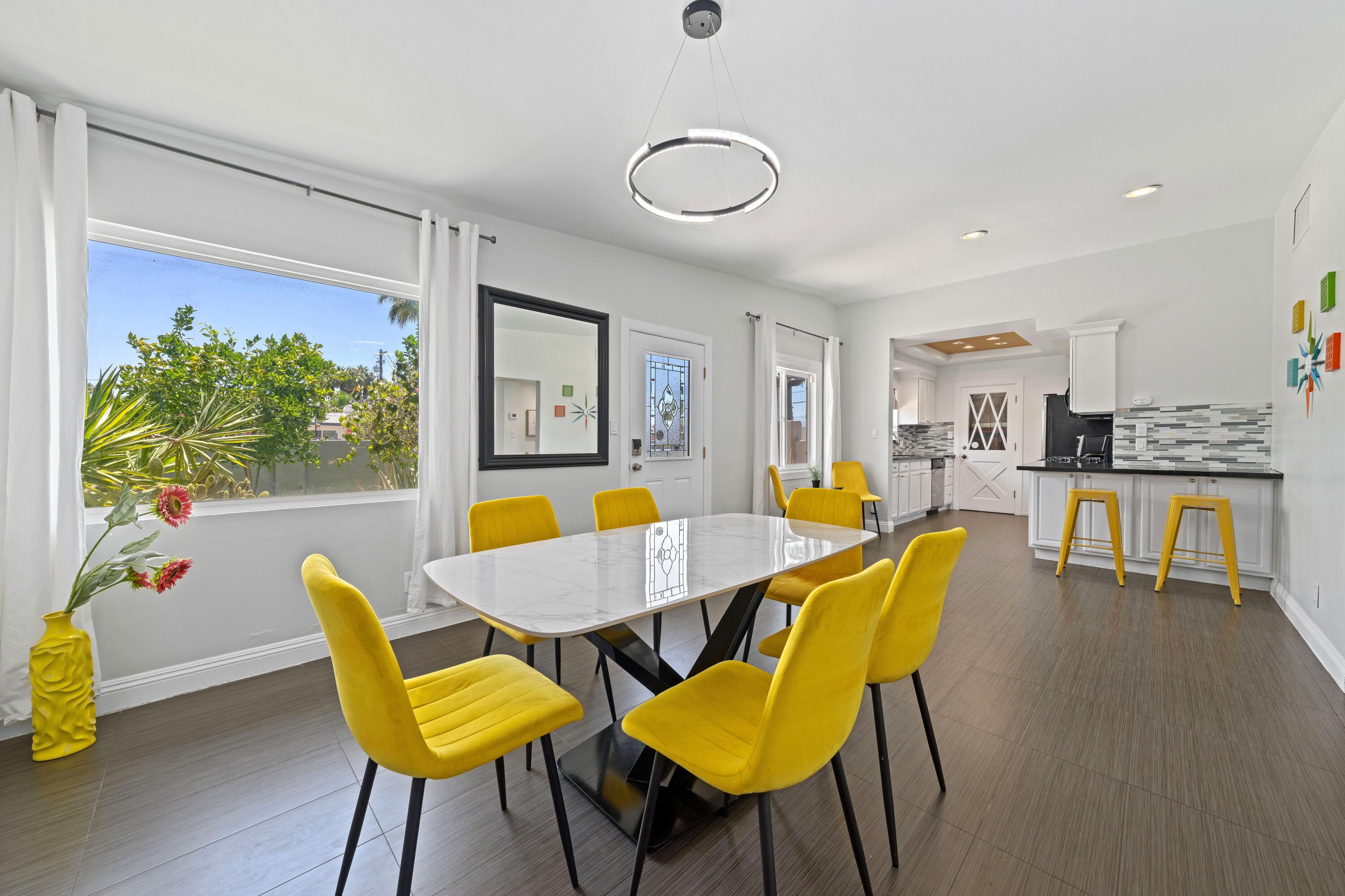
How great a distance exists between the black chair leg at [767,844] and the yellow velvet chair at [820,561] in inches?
38.9

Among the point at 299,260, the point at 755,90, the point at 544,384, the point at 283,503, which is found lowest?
the point at 283,503

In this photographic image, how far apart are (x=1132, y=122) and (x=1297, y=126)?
0.94 m

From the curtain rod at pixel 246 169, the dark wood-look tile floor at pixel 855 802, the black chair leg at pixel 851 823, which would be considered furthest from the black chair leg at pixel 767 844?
the curtain rod at pixel 246 169

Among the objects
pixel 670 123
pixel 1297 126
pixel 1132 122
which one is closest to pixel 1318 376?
pixel 1297 126

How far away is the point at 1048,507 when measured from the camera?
4.82 m

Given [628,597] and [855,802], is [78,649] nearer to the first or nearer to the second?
[628,597]

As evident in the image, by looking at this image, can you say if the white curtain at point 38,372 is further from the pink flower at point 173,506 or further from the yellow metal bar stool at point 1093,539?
the yellow metal bar stool at point 1093,539

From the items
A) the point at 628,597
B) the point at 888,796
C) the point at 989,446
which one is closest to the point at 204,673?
the point at 628,597

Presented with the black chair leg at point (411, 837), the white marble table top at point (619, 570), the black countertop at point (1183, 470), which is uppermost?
the black countertop at point (1183, 470)

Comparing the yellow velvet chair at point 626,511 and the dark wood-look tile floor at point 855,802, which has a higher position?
the yellow velvet chair at point 626,511

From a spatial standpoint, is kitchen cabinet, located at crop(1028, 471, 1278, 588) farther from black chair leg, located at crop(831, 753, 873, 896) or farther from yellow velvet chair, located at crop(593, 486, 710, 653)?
black chair leg, located at crop(831, 753, 873, 896)

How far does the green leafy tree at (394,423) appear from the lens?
3.18 meters

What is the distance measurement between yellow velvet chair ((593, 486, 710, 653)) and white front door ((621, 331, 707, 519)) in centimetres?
127

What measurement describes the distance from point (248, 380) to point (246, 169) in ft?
3.61
